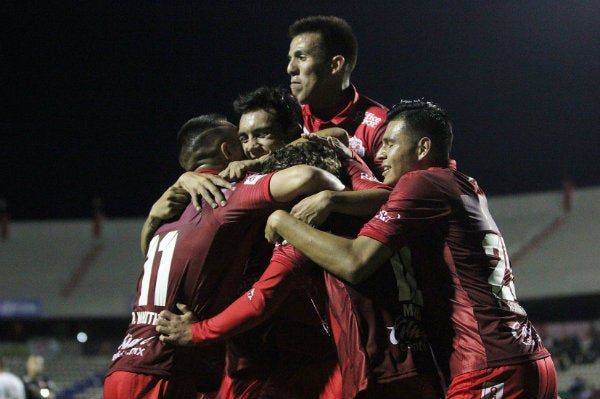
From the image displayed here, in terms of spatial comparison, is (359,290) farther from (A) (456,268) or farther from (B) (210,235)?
(B) (210,235)

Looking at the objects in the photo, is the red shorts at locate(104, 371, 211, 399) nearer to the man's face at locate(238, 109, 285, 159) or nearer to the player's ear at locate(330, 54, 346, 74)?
the man's face at locate(238, 109, 285, 159)

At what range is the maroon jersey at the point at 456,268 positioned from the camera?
3252 mm

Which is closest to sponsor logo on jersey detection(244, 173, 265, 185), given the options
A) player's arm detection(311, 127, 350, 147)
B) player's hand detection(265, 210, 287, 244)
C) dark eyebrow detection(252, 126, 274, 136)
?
player's hand detection(265, 210, 287, 244)

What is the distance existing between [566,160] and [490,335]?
27.4 m

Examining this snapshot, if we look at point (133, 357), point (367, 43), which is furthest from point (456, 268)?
point (367, 43)

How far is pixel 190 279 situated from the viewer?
3.75 metres

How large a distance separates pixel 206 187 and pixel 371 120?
158 cm

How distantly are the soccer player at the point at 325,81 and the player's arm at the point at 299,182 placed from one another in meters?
1.51

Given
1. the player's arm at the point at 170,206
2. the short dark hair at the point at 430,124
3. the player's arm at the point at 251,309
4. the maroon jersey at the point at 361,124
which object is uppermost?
the short dark hair at the point at 430,124

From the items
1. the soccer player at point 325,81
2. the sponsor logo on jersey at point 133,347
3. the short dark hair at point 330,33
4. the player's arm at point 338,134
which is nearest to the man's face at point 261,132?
the player's arm at point 338,134

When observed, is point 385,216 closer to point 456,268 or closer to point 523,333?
point 456,268

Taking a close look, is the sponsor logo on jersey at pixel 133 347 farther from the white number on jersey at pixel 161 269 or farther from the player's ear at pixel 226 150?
the player's ear at pixel 226 150

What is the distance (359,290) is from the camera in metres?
3.29

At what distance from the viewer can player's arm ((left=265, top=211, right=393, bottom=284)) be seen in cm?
319
